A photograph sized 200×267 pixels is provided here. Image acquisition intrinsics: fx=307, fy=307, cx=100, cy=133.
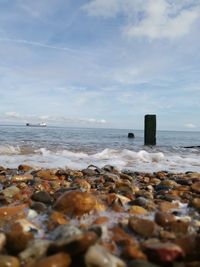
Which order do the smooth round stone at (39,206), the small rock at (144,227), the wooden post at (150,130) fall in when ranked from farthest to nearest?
the wooden post at (150,130) → the smooth round stone at (39,206) → the small rock at (144,227)

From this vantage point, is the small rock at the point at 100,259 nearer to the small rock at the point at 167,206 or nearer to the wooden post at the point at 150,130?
the small rock at the point at 167,206

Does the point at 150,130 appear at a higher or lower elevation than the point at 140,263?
higher

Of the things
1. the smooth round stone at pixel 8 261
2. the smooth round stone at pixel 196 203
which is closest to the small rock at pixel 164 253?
the smooth round stone at pixel 8 261

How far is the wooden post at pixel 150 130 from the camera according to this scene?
2378 centimetres

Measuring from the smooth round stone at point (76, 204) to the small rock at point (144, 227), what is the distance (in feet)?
1.81

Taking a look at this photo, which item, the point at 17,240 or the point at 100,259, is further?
the point at 17,240

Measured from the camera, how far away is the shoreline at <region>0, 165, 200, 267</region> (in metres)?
2.16

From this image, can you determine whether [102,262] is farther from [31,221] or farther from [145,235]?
[31,221]

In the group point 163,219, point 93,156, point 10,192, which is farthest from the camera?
point 93,156

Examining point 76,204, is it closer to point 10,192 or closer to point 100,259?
point 100,259

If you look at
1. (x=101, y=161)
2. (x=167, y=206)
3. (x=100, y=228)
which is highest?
(x=100, y=228)

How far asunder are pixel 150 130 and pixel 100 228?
71.3 feet

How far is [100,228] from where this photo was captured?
260 centimetres

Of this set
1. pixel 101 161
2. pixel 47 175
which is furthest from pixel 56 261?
pixel 101 161
